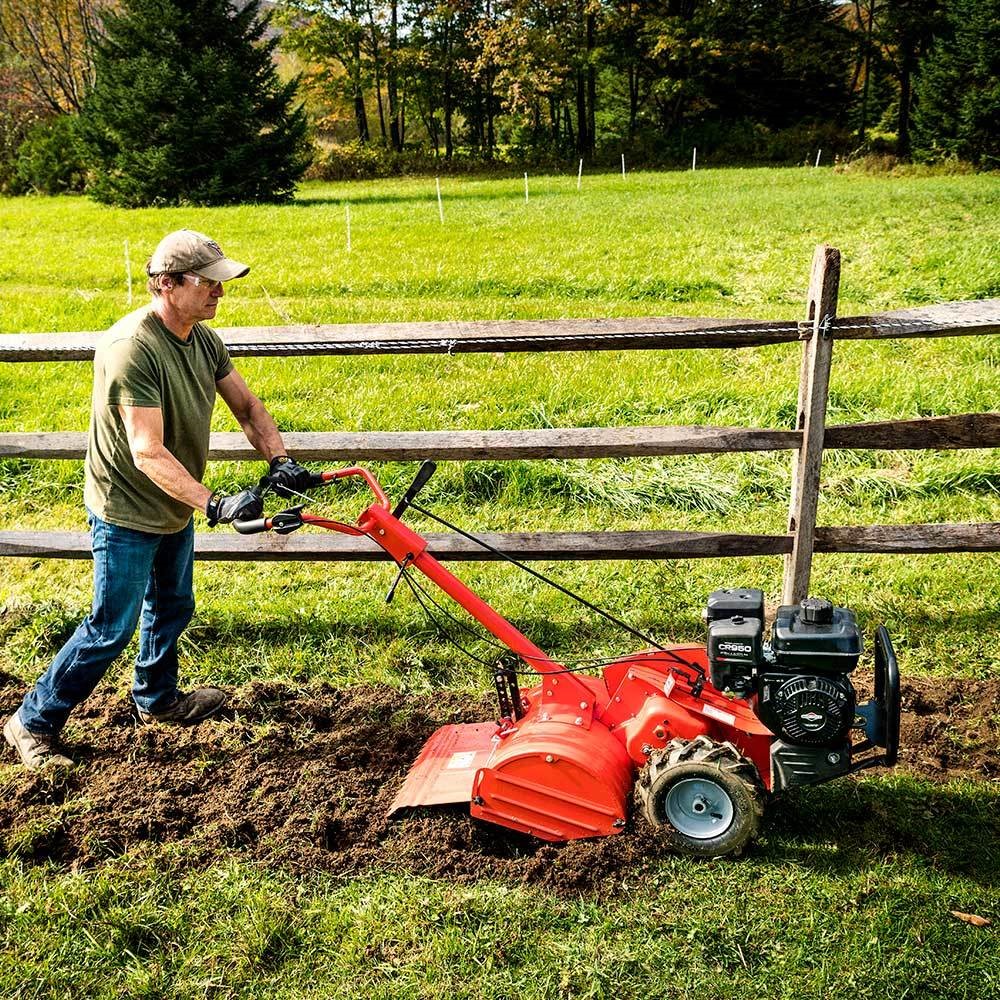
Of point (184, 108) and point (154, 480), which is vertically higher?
point (184, 108)

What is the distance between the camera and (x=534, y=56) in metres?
43.5

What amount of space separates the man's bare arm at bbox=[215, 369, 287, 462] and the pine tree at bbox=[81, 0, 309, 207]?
2203cm

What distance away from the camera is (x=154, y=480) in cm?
354

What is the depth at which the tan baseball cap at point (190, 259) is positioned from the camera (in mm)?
3473

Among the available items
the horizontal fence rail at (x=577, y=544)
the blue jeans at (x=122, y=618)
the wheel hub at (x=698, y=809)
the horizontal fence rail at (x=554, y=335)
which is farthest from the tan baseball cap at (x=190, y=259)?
the wheel hub at (x=698, y=809)

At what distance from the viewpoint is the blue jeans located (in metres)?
3.82

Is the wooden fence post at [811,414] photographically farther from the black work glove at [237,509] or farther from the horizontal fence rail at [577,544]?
the black work glove at [237,509]

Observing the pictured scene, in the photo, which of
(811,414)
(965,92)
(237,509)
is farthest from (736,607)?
(965,92)

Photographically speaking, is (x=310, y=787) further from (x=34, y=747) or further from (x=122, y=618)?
(x=34, y=747)

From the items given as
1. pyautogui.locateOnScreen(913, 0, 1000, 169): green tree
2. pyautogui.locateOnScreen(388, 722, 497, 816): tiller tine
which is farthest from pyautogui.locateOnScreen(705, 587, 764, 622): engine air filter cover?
pyautogui.locateOnScreen(913, 0, 1000, 169): green tree

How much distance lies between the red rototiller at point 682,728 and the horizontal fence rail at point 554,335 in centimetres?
135

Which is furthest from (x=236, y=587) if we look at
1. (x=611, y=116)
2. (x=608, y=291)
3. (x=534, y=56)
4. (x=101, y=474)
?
(x=611, y=116)

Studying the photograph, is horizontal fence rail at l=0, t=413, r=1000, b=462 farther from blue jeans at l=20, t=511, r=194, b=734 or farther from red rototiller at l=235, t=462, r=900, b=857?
red rototiller at l=235, t=462, r=900, b=857

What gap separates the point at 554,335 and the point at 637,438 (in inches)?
24.8
